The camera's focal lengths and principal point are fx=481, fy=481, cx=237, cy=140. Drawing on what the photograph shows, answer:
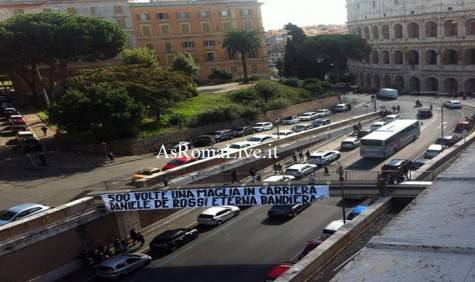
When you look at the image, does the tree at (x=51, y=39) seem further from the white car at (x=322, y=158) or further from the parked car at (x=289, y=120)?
the white car at (x=322, y=158)

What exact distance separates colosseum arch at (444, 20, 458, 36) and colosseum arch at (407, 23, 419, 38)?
5.16 m

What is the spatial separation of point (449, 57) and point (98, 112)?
2237 inches

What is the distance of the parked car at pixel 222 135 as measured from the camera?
41906 mm

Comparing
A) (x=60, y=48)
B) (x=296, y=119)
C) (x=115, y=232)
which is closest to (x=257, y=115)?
(x=296, y=119)

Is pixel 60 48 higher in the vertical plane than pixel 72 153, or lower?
higher

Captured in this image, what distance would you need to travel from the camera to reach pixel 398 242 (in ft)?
44.8

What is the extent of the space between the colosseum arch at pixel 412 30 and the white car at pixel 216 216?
57856 millimetres

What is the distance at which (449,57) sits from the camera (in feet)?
237

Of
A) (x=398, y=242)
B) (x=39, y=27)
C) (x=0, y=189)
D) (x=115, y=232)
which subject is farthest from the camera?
(x=39, y=27)

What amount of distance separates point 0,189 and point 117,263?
1142cm

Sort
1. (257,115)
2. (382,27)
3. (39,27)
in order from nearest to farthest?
1. (39,27)
2. (257,115)
3. (382,27)

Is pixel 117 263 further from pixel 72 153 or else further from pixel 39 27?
pixel 39 27

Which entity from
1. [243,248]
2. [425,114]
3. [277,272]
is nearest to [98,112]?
[243,248]

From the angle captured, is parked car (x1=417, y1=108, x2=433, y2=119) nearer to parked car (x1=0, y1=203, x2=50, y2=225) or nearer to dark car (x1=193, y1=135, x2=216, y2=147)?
dark car (x1=193, y1=135, x2=216, y2=147)
